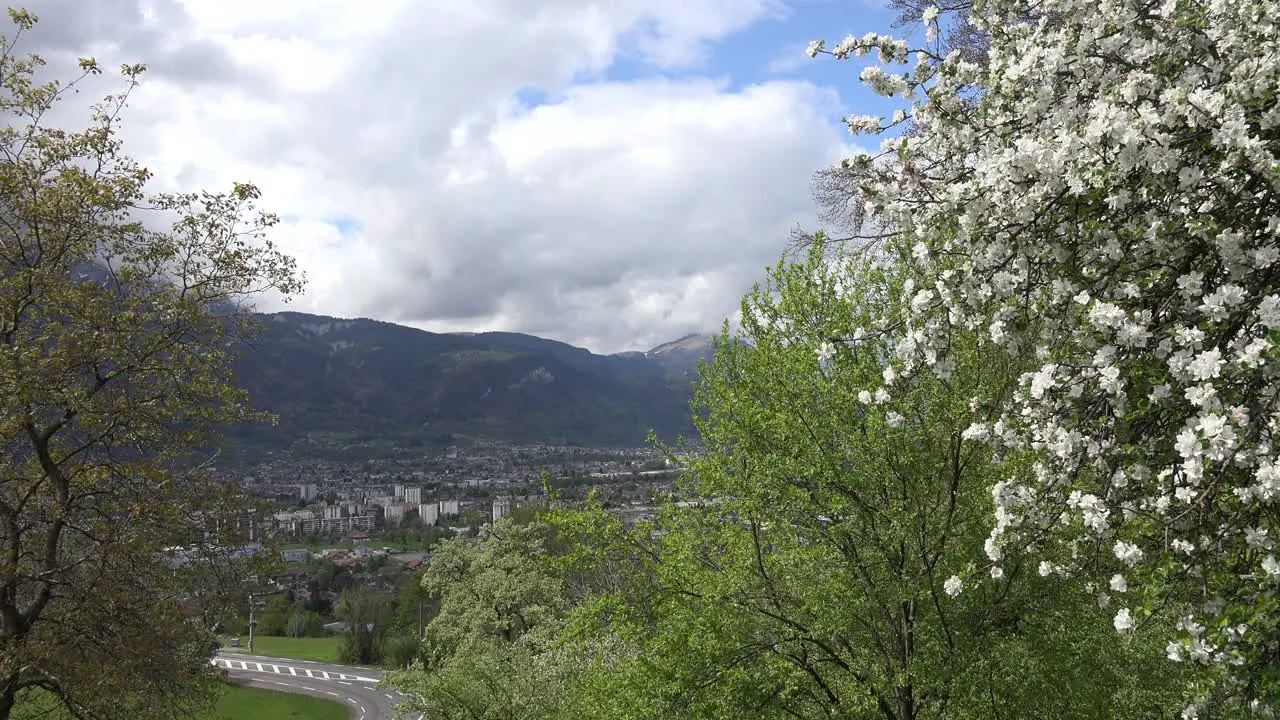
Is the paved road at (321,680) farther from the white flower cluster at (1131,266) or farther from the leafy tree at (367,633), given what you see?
the white flower cluster at (1131,266)

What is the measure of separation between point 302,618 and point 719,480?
346 feet

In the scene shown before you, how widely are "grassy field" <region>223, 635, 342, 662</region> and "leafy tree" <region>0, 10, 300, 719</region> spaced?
3195 inches

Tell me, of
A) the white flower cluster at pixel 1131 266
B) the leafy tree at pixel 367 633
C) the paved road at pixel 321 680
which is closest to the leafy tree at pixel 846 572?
the white flower cluster at pixel 1131 266

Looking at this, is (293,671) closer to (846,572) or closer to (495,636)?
(495,636)

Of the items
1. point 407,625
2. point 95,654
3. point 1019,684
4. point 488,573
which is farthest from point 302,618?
point 1019,684

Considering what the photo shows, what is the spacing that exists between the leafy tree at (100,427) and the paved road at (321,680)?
2134 inches

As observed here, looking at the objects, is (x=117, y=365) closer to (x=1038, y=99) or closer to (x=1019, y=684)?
(x=1038, y=99)

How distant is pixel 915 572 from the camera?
11.5m

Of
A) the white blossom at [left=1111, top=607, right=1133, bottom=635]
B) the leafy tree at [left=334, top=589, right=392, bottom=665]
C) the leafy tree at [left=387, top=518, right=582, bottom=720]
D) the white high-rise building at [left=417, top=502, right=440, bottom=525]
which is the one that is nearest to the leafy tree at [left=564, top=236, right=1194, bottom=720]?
the leafy tree at [left=387, top=518, right=582, bottom=720]

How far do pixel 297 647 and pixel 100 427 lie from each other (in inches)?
3566

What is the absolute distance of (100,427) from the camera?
12.5 metres

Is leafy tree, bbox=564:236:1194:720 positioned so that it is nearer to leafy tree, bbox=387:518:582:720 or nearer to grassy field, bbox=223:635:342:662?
leafy tree, bbox=387:518:582:720

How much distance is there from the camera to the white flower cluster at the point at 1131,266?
3945 millimetres

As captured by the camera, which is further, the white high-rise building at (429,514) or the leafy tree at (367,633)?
the white high-rise building at (429,514)
